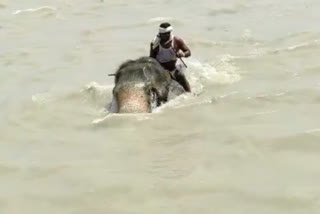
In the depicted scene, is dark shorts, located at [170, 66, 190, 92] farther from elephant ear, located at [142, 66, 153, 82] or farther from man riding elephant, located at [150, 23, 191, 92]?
elephant ear, located at [142, 66, 153, 82]

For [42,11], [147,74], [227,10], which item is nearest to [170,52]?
[147,74]

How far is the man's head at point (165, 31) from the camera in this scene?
31.3ft

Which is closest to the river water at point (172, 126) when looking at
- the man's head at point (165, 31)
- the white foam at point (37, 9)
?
the man's head at point (165, 31)

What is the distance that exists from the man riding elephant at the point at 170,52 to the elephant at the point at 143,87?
137 mm

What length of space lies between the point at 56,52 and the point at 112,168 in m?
6.54

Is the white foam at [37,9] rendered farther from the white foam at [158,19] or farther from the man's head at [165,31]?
the man's head at [165,31]

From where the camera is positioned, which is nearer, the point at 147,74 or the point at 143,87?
the point at 143,87

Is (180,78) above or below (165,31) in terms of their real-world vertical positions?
below

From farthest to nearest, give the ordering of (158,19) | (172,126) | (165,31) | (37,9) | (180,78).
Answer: (37,9) < (158,19) < (180,78) < (165,31) < (172,126)

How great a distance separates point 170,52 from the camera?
9812 mm

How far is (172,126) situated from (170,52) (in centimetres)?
184

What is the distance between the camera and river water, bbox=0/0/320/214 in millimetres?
6109

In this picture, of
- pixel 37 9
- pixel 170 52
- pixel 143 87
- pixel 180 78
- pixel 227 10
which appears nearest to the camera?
pixel 143 87

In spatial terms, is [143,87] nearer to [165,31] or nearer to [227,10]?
[165,31]
